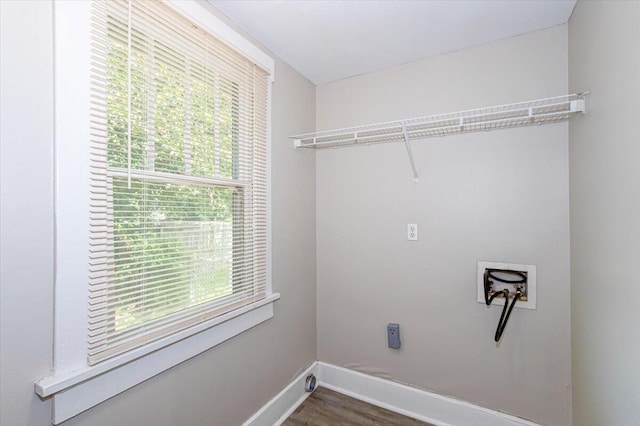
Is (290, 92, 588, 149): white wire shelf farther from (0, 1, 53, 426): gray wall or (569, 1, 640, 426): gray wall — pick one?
(0, 1, 53, 426): gray wall

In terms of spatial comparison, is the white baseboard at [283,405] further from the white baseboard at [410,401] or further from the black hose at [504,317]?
the black hose at [504,317]

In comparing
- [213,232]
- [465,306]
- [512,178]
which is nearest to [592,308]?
[465,306]

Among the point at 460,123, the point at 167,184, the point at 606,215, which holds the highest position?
the point at 460,123

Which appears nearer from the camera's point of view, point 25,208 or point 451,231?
point 25,208

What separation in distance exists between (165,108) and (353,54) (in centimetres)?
129

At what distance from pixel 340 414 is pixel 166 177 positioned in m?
1.86

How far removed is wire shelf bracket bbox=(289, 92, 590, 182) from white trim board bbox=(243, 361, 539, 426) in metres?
Answer: 1.50

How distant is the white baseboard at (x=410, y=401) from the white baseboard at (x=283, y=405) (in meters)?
0.22

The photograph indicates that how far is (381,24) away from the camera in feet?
5.41

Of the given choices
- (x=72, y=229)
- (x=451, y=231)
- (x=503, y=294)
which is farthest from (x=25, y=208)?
(x=503, y=294)

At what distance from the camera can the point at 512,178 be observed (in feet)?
5.74

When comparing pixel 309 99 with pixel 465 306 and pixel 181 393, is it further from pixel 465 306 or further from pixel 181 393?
pixel 181 393

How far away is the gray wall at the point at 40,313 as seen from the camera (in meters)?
0.85

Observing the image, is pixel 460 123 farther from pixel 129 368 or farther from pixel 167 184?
pixel 129 368
